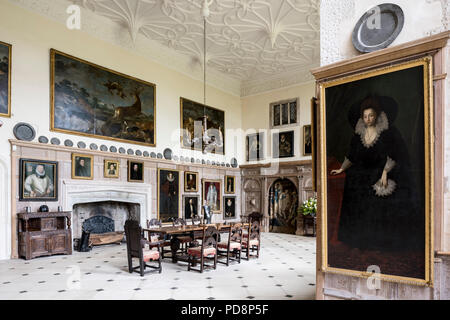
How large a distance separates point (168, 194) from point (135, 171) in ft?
6.06

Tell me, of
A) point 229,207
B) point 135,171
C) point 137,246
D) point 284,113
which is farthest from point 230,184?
point 137,246

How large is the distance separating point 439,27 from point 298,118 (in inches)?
459

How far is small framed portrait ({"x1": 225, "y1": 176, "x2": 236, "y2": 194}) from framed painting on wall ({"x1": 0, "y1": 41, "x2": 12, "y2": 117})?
9651 millimetres

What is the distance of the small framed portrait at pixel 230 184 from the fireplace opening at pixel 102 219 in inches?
205

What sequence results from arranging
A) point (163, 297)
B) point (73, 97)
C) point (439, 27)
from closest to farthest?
point (439, 27) → point (163, 297) → point (73, 97)

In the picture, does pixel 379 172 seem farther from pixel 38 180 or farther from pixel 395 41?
pixel 38 180

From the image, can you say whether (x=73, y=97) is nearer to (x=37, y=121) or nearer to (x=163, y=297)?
(x=37, y=121)

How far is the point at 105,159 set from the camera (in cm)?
1054

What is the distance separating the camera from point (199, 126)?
14.4 metres

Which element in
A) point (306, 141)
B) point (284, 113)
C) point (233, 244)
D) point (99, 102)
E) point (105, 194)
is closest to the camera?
point (233, 244)

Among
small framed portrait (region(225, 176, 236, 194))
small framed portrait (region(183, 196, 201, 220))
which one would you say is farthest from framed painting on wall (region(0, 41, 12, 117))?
small framed portrait (region(225, 176, 236, 194))

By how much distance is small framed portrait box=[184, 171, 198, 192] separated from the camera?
44.0 feet

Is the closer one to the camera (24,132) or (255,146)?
(24,132)

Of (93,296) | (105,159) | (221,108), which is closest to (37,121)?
(105,159)
